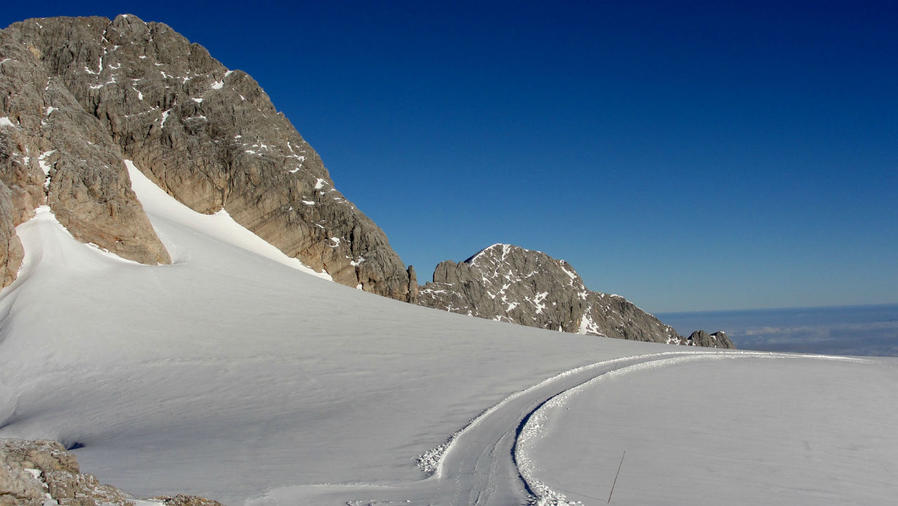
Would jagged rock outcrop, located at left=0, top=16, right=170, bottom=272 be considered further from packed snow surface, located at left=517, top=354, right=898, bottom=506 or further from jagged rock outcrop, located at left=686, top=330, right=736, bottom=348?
jagged rock outcrop, located at left=686, top=330, right=736, bottom=348

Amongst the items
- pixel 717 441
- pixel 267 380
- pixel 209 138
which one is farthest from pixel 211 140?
pixel 717 441

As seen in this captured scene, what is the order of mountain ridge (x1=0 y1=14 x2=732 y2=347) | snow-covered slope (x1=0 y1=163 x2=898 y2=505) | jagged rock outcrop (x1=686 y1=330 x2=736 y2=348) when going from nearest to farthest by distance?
snow-covered slope (x1=0 y1=163 x2=898 y2=505), mountain ridge (x1=0 y1=14 x2=732 y2=347), jagged rock outcrop (x1=686 y1=330 x2=736 y2=348)

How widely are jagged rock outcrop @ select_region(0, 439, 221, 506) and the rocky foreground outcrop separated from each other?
206ft

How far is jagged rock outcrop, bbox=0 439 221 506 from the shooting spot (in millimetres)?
5027

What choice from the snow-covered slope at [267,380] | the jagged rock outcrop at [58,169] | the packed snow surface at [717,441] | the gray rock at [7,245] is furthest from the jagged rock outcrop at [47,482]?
the jagged rock outcrop at [58,169]

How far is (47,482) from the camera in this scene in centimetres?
538

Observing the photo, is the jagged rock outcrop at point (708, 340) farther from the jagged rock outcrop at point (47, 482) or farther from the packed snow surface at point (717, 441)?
the jagged rock outcrop at point (47, 482)

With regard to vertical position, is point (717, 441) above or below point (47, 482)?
below

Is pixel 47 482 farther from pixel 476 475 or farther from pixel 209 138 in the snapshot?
pixel 209 138

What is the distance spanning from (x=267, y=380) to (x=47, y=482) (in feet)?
38.1

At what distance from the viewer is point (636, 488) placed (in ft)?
27.8

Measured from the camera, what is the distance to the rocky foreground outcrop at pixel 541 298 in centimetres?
7194

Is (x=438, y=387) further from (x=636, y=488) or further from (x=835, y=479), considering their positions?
(x=835, y=479)

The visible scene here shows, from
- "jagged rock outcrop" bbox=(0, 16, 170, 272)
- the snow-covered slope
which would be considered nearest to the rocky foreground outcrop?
the snow-covered slope
